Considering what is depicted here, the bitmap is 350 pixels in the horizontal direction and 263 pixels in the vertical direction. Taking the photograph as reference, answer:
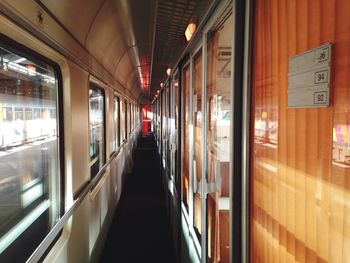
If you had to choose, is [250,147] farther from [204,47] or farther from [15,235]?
[15,235]

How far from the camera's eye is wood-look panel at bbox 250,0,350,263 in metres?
0.68

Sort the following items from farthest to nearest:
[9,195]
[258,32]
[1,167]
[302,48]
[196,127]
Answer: [196,127], [9,195], [1,167], [258,32], [302,48]

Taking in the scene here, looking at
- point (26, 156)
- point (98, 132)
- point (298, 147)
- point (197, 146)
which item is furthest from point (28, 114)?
point (98, 132)

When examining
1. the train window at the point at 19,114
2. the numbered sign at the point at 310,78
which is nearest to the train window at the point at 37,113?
the train window at the point at 19,114

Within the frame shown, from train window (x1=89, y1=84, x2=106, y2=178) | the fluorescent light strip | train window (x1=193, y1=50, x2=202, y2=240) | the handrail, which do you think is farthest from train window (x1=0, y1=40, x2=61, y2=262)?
train window (x1=89, y1=84, x2=106, y2=178)

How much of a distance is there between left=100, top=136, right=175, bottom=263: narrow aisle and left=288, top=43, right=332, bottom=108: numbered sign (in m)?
3.42

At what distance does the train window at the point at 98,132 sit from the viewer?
12.6 feet

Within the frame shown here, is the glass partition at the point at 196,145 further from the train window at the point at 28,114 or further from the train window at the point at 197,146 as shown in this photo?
the train window at the point at 28,114

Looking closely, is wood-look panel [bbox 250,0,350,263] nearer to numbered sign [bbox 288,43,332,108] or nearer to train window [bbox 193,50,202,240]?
numbered sign [bbox 288,43,332,108]

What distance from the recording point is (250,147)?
1179 millimetres

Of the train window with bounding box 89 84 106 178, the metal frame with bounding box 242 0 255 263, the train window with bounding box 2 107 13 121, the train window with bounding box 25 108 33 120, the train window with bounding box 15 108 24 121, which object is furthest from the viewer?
the train window with bounding box 89 84 106 178

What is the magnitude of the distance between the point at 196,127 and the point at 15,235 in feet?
5.38

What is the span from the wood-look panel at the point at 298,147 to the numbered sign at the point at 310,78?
2 cm

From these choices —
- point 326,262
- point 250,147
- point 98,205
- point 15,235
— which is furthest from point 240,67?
point 98,205
